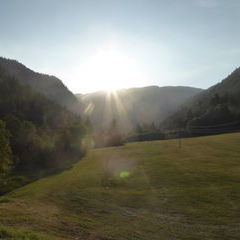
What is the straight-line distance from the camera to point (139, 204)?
127 ft

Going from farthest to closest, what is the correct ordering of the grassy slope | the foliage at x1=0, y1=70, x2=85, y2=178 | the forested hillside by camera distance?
the foliage at x1=0, y1=70, x2=85, y2=178 → the forested hillside → the grassy slope

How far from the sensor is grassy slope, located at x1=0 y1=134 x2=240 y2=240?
2753 cm

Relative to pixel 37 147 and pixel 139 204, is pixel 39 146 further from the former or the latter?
pixel 139 204

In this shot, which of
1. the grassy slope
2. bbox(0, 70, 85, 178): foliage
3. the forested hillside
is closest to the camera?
the grassy slope

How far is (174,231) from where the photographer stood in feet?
92.8

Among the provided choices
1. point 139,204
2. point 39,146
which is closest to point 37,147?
point 39,146

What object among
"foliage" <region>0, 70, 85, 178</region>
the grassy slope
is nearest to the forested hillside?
"foliage" <region>0, 70, 85, 178</region>

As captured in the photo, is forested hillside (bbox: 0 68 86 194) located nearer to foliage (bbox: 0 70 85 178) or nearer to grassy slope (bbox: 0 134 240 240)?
foliage (bbox: 0 70 85 178)

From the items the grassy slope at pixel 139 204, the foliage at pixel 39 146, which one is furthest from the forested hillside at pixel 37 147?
the grassy slope at pixel 139 204

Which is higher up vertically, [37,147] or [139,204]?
[37,147]

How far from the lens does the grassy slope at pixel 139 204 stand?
2753 centimetres

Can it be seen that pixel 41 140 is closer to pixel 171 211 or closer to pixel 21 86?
pixel 171 211

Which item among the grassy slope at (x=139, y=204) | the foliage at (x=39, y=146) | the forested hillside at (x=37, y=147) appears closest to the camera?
the grassy slope at (x=139, y=204)

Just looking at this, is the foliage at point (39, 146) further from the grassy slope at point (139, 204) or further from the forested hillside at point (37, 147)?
the grassy slope at point (139, 204)
